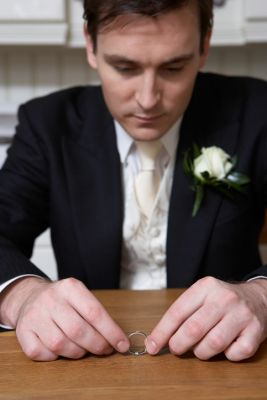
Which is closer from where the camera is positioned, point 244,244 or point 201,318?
point 201,318

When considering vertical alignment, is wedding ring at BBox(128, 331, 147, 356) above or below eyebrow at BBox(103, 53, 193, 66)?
below

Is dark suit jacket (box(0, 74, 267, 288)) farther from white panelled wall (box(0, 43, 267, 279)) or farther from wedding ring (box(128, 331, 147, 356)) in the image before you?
white panelled wall (box(0, 43, 267, 279))

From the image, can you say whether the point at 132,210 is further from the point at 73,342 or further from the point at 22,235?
the point at 73,342

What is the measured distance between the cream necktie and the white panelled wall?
1.39 meters

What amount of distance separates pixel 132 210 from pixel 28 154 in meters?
0.31

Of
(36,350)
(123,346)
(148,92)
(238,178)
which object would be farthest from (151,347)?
(238,178)

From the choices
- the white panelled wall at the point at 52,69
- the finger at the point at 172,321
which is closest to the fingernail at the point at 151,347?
the finger at the point at 172,321

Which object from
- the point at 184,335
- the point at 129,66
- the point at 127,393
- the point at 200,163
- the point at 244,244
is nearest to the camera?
the point at 127,393

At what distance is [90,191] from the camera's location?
160cm

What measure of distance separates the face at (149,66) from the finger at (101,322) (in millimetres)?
590

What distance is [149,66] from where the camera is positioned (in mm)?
1371

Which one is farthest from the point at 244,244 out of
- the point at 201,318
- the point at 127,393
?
the point at 127,393

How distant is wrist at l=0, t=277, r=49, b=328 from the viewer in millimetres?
1120

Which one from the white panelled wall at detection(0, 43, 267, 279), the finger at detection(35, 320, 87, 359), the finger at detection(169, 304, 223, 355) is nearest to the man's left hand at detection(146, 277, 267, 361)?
the finger at detection(169, 304, 223, 355)
